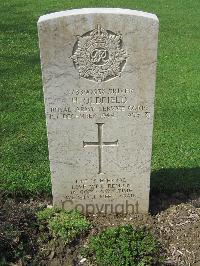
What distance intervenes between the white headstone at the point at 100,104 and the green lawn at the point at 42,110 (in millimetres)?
715

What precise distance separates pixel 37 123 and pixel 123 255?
3.45 m

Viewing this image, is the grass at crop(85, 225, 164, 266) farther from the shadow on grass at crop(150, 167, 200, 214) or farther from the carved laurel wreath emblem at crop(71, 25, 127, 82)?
the carved laurel wreath emblem at crop(71, 25, 127, 82)

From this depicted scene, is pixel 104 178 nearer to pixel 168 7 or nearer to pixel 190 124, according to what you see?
pixel 190 124

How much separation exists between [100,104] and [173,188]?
1.71 m

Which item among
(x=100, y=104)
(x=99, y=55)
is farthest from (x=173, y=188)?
(x=99, y=55)

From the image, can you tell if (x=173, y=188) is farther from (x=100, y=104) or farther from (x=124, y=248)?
(x=100, y=104)

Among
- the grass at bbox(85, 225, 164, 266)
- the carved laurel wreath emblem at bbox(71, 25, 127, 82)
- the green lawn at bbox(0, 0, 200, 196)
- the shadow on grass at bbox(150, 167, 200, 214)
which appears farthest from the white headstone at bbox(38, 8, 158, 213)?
the green lawn at bbox(0, 0, 200, 196)

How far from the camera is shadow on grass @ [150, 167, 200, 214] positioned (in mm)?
5166

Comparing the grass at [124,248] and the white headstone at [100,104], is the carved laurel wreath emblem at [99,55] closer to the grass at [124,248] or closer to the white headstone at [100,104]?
the white headstone at [100,104]

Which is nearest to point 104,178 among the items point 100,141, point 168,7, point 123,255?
point 100,141

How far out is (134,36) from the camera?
395cm

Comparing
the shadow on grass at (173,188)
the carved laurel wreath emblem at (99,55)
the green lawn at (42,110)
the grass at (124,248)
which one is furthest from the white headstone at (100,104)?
the green lawn at (42,110)

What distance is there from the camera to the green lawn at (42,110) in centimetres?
563

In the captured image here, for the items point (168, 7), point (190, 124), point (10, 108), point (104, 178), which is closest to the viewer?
point (104, 178)
